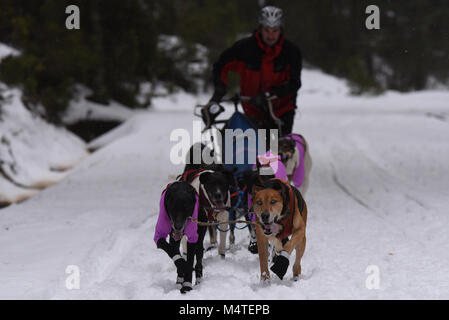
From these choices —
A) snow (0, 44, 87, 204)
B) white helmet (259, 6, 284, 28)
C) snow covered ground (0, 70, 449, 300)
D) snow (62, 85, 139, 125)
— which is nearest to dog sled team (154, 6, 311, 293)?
white helmet (259, 6, 284, 28)

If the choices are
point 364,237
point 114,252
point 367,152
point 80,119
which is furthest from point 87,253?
point 80,119

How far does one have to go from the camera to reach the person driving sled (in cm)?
612

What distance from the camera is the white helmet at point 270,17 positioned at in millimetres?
5754

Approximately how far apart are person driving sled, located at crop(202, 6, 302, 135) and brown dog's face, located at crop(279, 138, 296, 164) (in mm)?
513

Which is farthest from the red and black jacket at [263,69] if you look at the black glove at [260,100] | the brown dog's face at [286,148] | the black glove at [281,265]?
the black glove at [281,265]

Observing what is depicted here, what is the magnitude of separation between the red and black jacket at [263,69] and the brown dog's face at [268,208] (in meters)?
2.22

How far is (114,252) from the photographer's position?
6020 mm

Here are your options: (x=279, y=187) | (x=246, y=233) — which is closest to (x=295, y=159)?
(x=246, y=233)

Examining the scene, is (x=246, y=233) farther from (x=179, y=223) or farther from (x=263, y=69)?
(x=179, y=223)

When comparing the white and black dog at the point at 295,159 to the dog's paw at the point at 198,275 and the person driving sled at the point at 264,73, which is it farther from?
the dog's paw at the point at 198,275

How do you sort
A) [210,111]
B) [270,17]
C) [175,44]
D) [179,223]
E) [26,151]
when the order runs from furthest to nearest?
[175,44], [26,151], [210,111], [270,17], [179,223]

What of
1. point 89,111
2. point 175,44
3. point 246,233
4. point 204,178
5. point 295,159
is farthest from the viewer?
point 175,44

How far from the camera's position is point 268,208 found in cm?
427

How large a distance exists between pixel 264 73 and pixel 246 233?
2.17m
